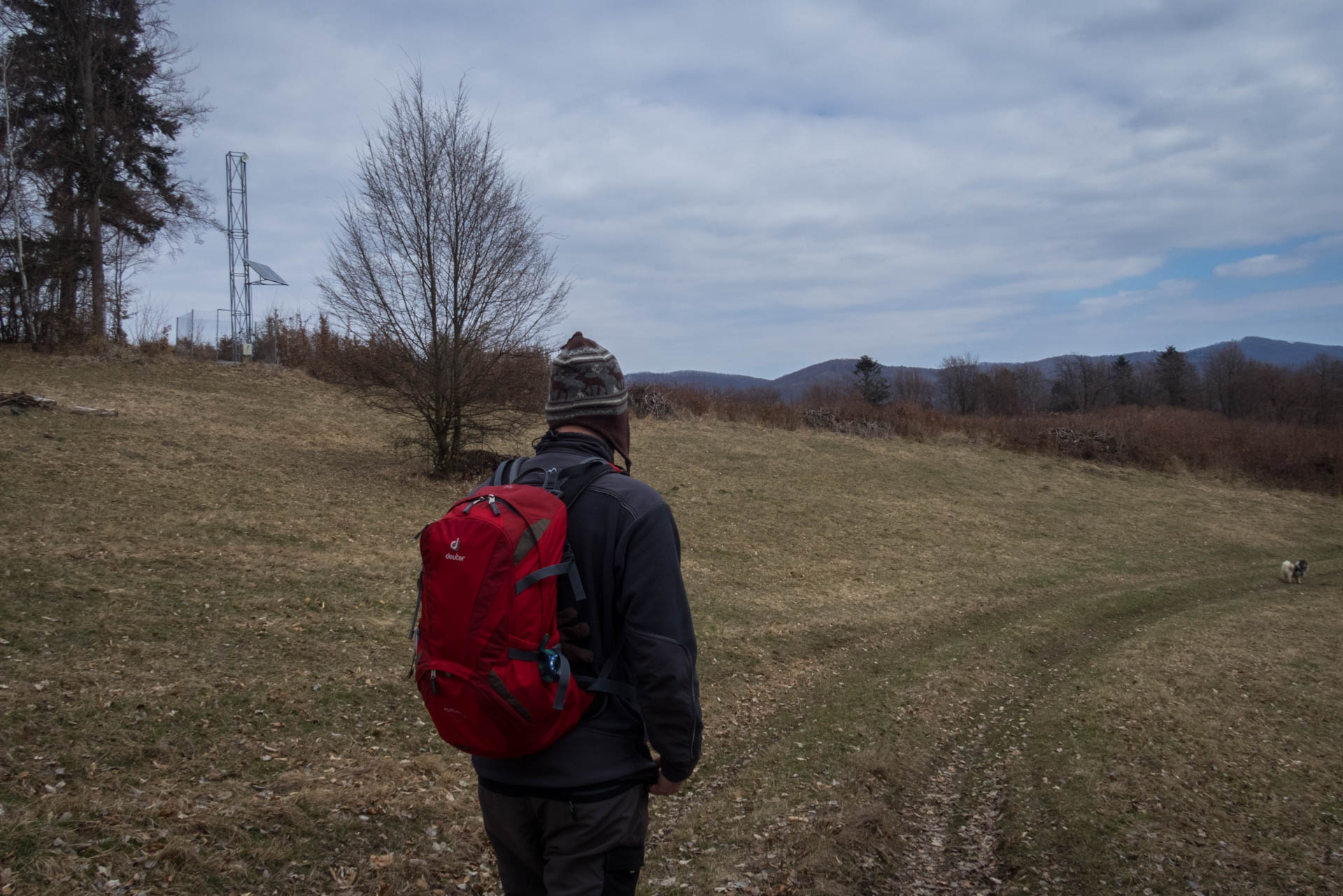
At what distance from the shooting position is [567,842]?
1.97 m

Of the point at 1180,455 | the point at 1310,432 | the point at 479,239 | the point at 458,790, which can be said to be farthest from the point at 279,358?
the point at 1310,432

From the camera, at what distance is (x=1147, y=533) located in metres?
21.4

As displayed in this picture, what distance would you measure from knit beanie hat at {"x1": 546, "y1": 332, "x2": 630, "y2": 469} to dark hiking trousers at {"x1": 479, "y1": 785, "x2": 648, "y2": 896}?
0.96 m

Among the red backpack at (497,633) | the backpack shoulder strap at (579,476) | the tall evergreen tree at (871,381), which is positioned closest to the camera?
the red backpack at (497,633)

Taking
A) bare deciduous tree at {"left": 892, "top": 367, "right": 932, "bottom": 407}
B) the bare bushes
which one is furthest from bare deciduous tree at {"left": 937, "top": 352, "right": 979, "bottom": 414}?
the bare bushes

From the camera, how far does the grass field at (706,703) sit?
4.32m

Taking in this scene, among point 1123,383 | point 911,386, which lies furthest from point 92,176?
point 1123,383

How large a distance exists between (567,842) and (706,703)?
223 inches

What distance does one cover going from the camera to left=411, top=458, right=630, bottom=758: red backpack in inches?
74.8

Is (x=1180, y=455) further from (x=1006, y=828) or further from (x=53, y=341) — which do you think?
(x=53, y=341)

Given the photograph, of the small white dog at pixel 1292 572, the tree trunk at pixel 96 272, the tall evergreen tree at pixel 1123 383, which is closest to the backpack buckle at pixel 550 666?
the small white dog at pixel 1292 572

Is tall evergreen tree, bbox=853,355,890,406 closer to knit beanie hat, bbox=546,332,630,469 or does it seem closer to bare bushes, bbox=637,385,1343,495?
bare bushes, bbox=637,385,1343,495

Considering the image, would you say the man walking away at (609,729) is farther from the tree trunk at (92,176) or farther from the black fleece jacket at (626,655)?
the tree trunk at (92,176)

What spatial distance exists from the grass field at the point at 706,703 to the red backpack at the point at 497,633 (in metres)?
2.65
